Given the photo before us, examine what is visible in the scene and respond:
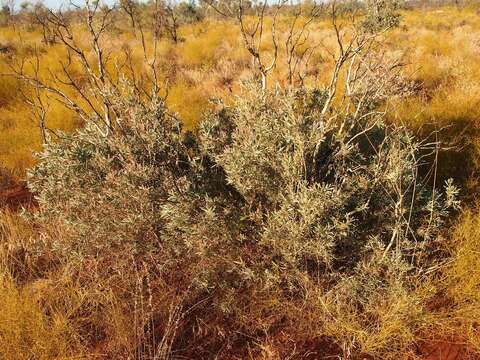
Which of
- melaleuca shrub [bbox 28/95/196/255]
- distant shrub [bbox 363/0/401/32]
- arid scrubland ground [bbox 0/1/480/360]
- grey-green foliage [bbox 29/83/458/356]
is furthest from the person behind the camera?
distant shrub [bbox 363/0/401/32]

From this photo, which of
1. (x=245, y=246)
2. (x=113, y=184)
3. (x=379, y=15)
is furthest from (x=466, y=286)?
(x=113, y=184)

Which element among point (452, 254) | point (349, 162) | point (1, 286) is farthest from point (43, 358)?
point (452, 254)

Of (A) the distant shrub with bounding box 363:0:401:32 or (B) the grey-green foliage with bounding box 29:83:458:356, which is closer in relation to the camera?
(B) the grey-green foliage with bounding box 29:83:458:356

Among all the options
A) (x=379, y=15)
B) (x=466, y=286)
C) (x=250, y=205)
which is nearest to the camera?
(x=466, y=286)

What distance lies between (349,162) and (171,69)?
267 inches

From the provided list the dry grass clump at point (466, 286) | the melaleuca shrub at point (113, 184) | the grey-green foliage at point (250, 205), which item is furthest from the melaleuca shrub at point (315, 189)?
the melaleuca shrub at point (113, 184)

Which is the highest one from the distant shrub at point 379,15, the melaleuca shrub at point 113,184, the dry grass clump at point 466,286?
the distant shrub at point 379,15

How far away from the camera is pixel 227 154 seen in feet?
8.39

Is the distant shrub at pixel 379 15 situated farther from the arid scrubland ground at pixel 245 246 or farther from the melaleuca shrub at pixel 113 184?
the melaleuca shrub at pixel 113 184

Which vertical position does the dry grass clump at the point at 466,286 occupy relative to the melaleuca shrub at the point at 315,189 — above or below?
below

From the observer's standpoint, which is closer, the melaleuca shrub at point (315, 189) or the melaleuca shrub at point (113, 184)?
the melaleuca shrub at point (315, 189)

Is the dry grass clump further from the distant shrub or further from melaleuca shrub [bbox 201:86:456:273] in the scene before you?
the distant shrub

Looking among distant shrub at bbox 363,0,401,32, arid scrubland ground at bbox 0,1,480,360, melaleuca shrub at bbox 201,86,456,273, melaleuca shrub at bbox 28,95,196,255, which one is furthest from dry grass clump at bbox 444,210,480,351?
melaleuca shrub at bbox 28,95,196,255

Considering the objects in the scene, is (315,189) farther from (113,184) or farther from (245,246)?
(113,184)
